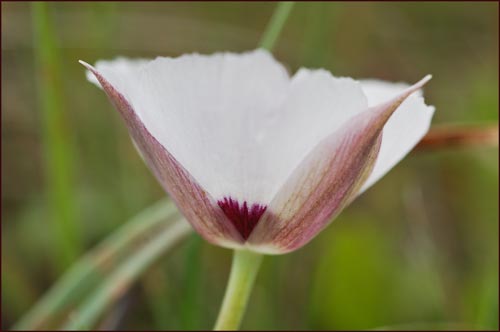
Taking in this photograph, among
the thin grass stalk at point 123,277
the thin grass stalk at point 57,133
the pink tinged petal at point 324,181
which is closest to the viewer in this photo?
the pink tinged petal at point 324,181

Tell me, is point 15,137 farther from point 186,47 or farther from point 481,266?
point 481,266

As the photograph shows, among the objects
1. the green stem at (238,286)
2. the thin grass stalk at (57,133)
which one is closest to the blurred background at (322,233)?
the thin grass stalk at (57,133)

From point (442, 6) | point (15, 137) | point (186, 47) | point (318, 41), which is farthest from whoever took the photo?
point (442, 6)

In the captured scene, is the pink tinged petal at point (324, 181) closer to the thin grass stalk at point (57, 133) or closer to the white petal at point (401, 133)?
the white petal at point (401, 133)

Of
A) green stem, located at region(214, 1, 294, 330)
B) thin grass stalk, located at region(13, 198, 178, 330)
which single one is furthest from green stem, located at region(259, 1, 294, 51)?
green stem, located at region(214, 1, 294, 330)

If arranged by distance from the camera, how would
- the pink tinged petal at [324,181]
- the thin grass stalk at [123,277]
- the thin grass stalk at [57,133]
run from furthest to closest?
the thin grass stalk at [57,133] → the thin grass stalk at [123,277] → the pink tinged petal at [324,181]

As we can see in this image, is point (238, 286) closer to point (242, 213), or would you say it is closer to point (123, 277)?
point (242, 213)

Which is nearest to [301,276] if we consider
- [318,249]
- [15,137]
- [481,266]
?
[318,249]

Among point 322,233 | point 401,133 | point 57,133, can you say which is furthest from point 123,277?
point 322,233
